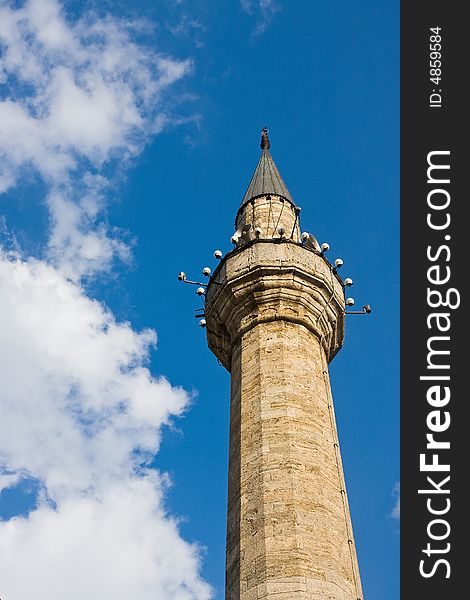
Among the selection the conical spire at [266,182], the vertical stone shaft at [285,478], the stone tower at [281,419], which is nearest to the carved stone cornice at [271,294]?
the stone tower at [281,419]

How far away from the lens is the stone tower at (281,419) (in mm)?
7953

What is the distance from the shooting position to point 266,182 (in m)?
14.5

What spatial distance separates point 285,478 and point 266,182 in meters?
7.25

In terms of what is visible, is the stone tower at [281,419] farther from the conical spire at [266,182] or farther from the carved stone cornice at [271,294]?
the conical spire at [266,182]

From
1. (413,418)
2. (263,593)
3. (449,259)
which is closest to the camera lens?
A: (263,593)

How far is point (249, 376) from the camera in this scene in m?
10.1

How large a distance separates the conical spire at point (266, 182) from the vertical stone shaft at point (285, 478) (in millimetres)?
4168

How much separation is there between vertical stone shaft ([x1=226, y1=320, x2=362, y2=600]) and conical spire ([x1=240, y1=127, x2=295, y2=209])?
13.7 feet

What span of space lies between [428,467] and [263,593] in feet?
6.90

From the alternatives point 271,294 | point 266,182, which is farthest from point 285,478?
point 266,182

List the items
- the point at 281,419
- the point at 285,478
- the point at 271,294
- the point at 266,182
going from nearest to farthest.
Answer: the point at 285,478 < the point at 281,419 < the point at 271,294 < the point at 266,182

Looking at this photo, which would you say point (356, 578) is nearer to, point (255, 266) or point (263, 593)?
point (263, 593)

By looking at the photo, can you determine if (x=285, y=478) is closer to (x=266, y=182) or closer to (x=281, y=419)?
(x=281, y=419)

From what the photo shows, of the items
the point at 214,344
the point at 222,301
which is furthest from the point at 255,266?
the point at 214,344
